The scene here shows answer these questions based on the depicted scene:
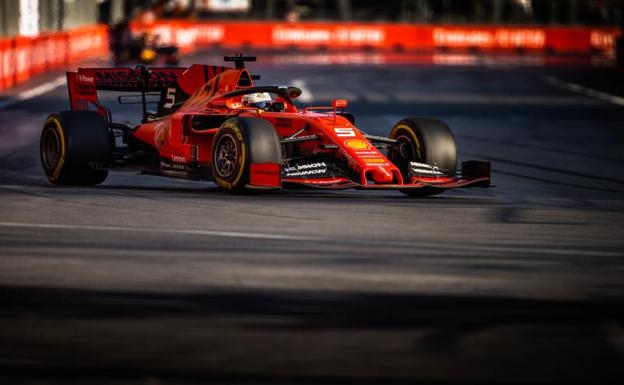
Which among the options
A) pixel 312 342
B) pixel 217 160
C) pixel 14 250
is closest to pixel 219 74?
pixel 217 160

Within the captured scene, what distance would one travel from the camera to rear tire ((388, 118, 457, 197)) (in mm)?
13883

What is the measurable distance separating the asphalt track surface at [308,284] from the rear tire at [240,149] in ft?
0.73

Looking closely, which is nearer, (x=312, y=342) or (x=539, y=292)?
(x=312, y=342)

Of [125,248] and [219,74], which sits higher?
[219,74]

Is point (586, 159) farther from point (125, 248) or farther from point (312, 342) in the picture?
point (312, 342)

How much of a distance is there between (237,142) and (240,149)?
9 centimetres

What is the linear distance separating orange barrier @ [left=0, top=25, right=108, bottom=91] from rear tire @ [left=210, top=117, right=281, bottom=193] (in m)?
21.2

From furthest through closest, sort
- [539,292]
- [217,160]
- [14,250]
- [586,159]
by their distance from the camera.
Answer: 1. [586,159]
2. [217,160]
3. [14,250]
4. [539,292]

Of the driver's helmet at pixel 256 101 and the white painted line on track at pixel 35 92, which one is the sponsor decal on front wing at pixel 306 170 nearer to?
the driver's helmet at pixel 256 101

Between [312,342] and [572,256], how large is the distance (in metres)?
3.60

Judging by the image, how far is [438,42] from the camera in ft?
205

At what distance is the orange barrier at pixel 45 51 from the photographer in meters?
35.2

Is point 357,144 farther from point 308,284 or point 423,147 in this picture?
point 308,284

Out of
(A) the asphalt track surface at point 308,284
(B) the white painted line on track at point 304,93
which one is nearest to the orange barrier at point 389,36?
(B) the white painted line on track at point 304,93
